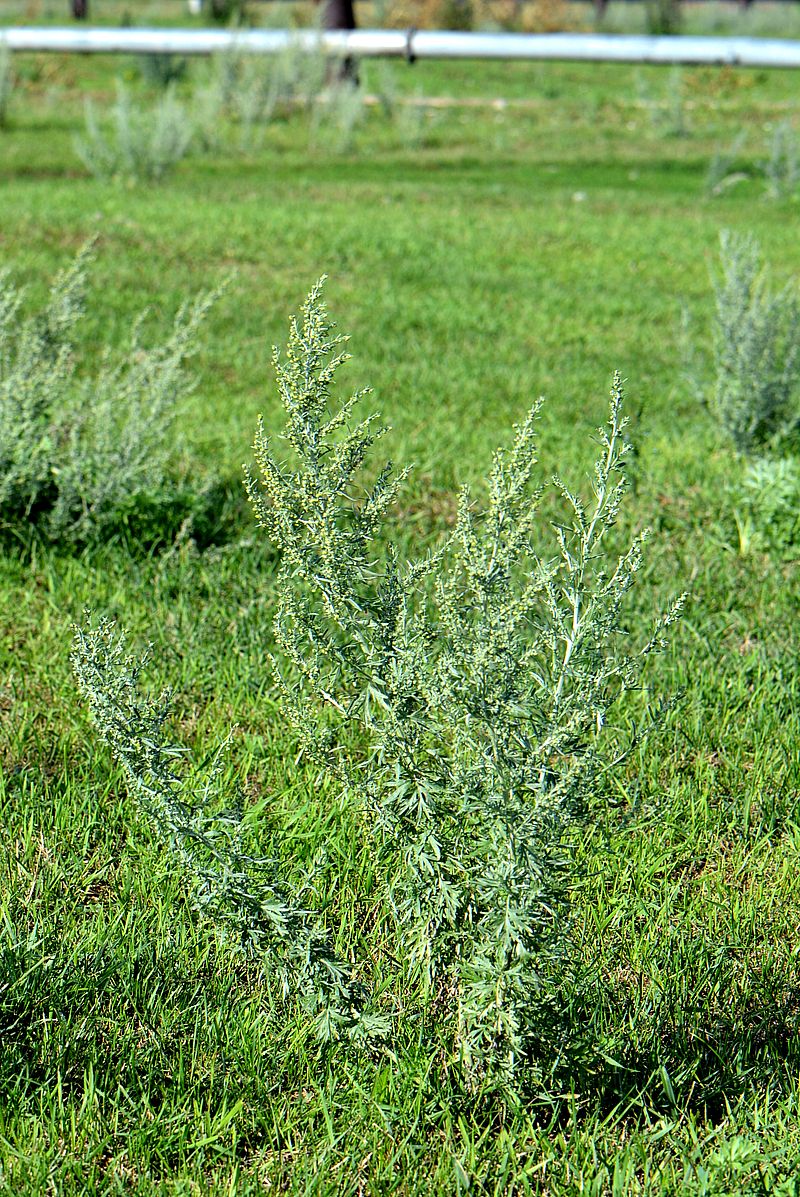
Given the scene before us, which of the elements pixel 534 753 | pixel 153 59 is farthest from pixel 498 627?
pixel 153 59

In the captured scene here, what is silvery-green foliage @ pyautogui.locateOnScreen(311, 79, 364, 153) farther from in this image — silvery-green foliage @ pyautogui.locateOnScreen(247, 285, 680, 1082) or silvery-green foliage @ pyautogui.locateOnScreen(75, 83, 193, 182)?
silvery-green foliage @ pyautogui.locateOnScreen(247, 285, 680, 1082)

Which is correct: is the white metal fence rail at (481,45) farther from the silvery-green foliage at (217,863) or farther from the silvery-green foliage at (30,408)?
the silvery-green foliage at (217,863)

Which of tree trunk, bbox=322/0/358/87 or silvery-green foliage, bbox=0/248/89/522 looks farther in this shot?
tree trunk, bbox=322/0/358/87

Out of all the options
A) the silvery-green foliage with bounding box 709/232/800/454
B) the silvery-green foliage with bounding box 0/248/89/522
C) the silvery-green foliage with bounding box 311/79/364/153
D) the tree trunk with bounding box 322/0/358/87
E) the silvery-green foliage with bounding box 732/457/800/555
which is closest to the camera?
the silvery-green foliage with bounding box 0/248/89/522

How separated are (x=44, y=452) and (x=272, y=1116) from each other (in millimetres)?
2362

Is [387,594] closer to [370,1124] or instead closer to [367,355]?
[370,1124]

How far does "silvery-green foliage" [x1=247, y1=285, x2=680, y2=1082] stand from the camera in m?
1.75

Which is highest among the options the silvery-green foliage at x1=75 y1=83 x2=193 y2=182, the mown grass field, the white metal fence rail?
the white metal fence rail

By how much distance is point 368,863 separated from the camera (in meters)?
2.49

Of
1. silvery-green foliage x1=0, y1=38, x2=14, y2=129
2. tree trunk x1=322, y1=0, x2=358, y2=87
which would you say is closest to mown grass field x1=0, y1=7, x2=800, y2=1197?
silvery-green foliage x1=0, y1=38, x2=14, y2=129

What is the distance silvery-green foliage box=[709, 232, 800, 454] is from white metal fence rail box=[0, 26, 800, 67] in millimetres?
8271

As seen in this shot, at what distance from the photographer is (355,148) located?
1384 centimetres

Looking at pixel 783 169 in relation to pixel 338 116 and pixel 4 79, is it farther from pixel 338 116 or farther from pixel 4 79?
pixel 4 79

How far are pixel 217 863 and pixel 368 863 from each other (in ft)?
1.71
